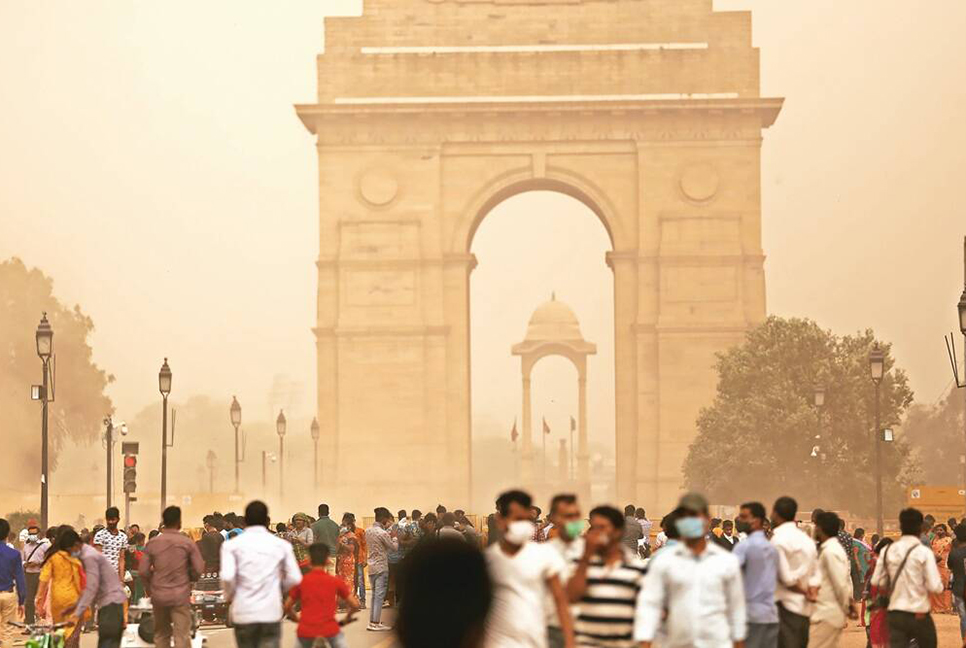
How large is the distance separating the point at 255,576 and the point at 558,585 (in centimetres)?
375

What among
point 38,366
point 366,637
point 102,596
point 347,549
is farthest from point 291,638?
point 38,366

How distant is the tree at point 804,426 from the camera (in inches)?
2096

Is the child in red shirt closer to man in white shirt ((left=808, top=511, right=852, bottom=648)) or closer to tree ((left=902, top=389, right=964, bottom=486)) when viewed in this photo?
man in white shirt ((left=808, top=511, right=852, bottom=648))

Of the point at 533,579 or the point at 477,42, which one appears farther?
the point at 477,42

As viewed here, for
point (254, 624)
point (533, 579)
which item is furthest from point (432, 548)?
point (254, 624)

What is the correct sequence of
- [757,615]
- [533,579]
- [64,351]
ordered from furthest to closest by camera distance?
[64,351], [757,615], [533,579]

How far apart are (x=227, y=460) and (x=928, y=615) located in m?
97.8

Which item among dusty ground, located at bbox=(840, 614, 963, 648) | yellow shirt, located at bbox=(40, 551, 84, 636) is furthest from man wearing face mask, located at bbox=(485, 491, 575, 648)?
dusty ground, located at bbox=(840, 614, 963, 648)

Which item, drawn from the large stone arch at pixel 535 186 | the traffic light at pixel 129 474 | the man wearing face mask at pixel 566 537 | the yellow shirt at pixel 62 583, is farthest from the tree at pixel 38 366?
the man wearing face mask at pixel 566 537

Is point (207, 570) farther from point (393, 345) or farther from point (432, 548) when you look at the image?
point (393, 345)

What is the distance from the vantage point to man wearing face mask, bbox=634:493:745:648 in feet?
34.8

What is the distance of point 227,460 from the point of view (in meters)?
110

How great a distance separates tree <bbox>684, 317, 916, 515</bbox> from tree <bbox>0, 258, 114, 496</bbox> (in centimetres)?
3113

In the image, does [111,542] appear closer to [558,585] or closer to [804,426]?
[558,585]
